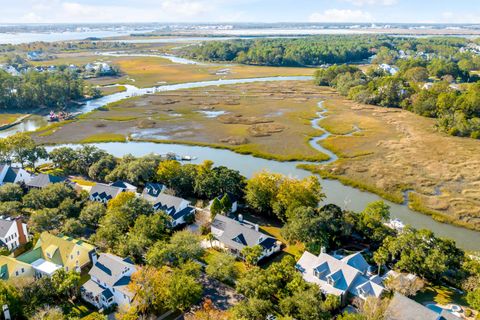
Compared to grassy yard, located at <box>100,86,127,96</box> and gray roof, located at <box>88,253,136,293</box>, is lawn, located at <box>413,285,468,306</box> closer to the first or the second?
gray roof, located at <box>88,253,136,293</box>

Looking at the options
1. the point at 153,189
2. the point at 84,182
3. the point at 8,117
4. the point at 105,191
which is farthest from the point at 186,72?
the point at 105,191

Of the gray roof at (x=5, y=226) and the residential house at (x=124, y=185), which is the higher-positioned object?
the gray roof at (x=5, y=226)

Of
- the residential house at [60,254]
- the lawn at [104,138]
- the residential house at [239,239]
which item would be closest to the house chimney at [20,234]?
the residential house at [60,254]

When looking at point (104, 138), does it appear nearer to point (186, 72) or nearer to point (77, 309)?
point (77, 309)

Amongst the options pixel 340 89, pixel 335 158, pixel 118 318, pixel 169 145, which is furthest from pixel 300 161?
pixel 340 89

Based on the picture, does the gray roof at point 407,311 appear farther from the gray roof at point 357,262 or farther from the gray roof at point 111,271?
the gray roof at point 111,271

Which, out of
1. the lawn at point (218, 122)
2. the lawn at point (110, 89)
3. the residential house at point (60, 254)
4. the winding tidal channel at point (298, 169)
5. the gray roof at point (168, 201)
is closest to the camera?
the residential house at point (60, 254)
